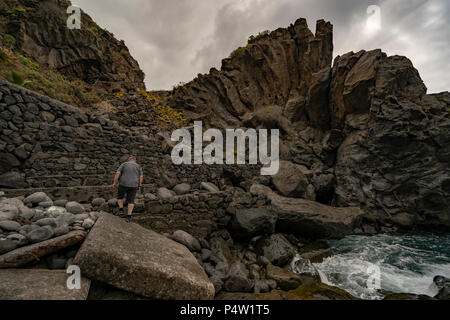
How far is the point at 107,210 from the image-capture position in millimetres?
4883

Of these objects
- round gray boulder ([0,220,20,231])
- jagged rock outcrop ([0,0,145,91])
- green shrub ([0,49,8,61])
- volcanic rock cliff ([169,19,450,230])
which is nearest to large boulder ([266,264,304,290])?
round gray boulder ([0,220,20,231])

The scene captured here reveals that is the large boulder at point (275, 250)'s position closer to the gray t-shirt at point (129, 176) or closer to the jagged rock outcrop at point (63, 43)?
the gray t-shirt at point (129, 176)

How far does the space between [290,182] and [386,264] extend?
6.41 m

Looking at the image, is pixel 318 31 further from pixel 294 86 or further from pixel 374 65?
pixel 374 65

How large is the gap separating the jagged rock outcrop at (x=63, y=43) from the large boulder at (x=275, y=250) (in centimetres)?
1434

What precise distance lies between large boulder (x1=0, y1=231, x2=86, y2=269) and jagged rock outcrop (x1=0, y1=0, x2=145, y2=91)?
13.3 meters

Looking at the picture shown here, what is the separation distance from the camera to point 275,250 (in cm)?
662

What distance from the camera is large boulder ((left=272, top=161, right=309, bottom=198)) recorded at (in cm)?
1241

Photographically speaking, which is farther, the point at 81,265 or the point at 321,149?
the point at 321,149

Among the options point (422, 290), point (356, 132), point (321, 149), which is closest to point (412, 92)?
point (356, 132)

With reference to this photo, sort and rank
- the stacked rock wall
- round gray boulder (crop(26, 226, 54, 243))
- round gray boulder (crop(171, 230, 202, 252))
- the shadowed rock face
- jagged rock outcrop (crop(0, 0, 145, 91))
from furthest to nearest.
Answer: the shadowed rock face < jagged rock outcrop (crop(0, 0, 145, 91)) < the stacked rock wall < round gray boulder (crop(171, 230, 202, 252)) < round gray boulder (crop(26, 226, 54, 243))

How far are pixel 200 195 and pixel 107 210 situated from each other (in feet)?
9.61

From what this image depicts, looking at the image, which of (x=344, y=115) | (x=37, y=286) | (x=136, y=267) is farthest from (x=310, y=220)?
(x=344, y=115)

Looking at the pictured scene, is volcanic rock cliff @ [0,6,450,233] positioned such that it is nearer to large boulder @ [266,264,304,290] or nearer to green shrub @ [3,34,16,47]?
green shrub @ [3,34,16,47]
